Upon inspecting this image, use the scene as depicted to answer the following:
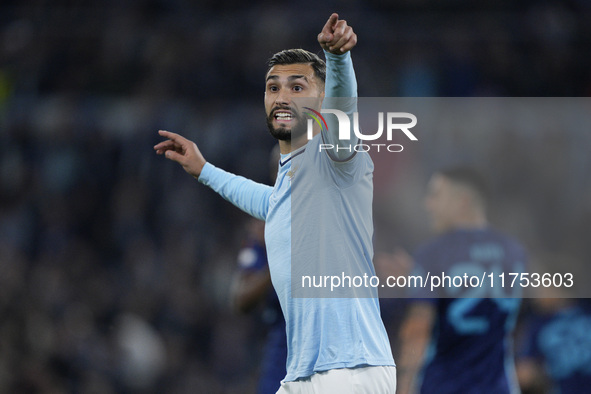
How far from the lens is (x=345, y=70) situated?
2.75 m

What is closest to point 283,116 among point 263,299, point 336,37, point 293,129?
point 293,129

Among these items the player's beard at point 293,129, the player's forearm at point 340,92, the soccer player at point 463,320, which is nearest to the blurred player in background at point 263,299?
the soccer player at point 463,320

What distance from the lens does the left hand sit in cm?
267

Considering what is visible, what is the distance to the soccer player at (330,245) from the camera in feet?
9.14

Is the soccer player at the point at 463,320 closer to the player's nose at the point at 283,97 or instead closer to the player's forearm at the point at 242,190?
the player's forearm at the point at 242,190

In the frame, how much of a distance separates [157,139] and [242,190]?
6038 millimetres

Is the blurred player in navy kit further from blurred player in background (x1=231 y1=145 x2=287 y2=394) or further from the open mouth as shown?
the open mouth

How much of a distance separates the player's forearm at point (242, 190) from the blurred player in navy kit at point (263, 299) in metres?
1.12

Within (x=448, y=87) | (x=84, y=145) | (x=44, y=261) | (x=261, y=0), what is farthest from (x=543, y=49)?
(x=44, y=261)

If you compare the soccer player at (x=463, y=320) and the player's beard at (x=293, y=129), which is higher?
the player's beard at (x=293, y=129)

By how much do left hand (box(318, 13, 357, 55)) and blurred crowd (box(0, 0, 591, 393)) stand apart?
4.74m

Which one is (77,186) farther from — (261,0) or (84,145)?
(261,0)

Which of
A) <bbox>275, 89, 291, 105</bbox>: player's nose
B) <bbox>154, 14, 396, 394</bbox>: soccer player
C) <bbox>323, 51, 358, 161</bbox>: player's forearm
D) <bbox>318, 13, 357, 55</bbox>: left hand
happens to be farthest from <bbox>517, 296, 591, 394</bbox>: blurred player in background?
<bbox>318, 13, 357, 55</bbox>: left hand

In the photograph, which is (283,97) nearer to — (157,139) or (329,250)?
(329,250)
